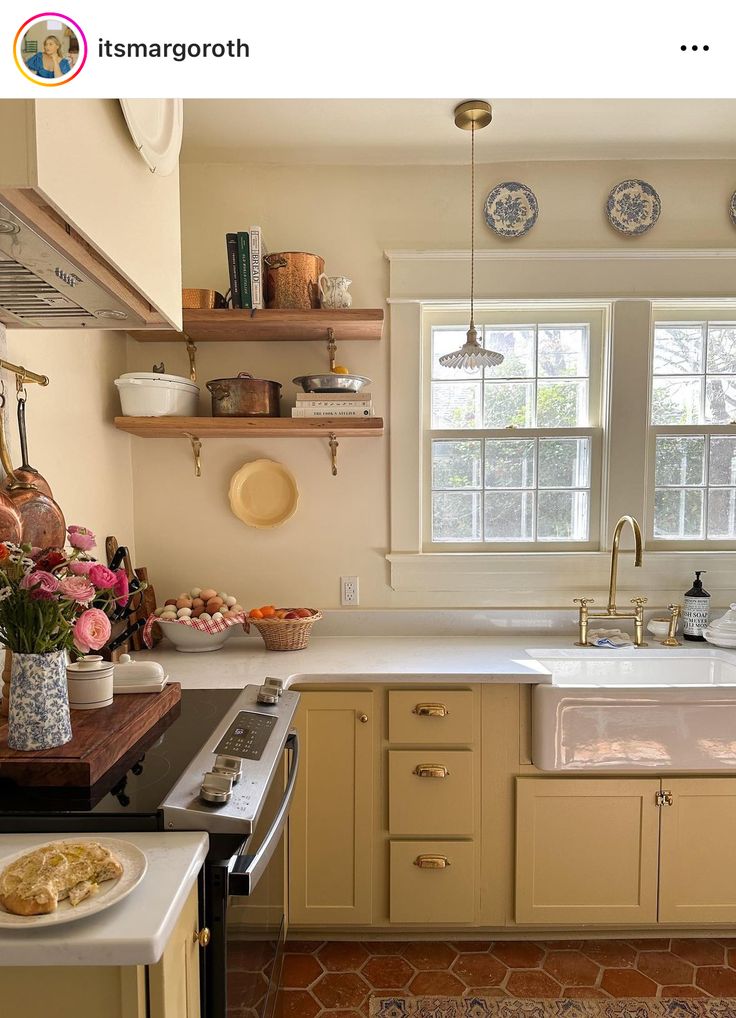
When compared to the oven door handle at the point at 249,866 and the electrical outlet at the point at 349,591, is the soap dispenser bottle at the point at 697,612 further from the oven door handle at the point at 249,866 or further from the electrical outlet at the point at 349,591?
the oven door handle at the point at 249,866

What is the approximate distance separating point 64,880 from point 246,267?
191 centimetres

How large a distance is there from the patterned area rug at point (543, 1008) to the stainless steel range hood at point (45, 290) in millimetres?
1903

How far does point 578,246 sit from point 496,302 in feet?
1.19

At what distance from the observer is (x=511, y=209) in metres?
2.53

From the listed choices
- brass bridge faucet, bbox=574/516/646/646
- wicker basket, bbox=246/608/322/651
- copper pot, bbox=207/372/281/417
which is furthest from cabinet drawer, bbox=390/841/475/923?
copper pot, bbox=207/372/281/417

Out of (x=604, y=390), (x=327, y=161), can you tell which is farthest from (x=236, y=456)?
(x=604, y=390)

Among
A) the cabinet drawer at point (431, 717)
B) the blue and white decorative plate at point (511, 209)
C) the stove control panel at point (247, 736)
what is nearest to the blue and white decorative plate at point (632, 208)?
the blue and white decorative plate at point (511, 209)

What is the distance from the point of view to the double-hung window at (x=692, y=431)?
2654 millimetres

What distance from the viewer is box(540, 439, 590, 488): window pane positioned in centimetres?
268

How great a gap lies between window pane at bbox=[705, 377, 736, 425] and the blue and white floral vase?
2.49 m
